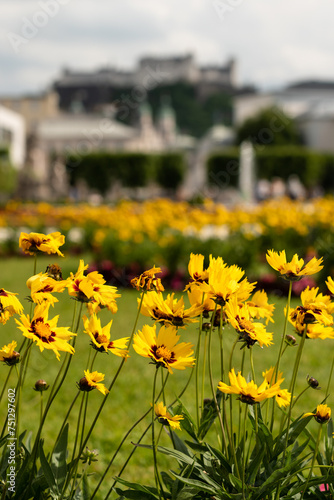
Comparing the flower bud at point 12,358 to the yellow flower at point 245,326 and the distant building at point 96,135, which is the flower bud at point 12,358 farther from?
the distant building at point 96,135

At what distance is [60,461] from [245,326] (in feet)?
1.56

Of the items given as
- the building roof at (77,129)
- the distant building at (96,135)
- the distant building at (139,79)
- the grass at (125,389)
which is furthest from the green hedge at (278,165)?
the distant building at (139,79)

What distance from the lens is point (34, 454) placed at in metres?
1.28

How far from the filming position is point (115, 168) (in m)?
36.8

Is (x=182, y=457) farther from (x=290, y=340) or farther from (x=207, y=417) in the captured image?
(x=290, y=340)

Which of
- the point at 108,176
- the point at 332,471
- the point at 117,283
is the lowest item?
the point at 108,176

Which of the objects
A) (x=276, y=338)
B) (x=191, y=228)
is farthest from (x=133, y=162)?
(x=276, y=338)

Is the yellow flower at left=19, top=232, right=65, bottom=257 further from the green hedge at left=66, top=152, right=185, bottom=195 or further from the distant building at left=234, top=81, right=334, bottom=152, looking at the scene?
the distant building at left=234, top=81, right=334, bottom=152

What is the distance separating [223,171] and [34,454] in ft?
120

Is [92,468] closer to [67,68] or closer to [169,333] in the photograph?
[169,333]

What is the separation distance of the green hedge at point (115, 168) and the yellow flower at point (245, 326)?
35006 millimetres

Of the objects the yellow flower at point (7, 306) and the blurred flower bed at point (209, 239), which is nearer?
the yellow flower at point (7, 306)

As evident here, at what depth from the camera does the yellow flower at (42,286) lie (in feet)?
4.00

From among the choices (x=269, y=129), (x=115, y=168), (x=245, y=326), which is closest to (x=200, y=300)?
(x=245, y=326)
